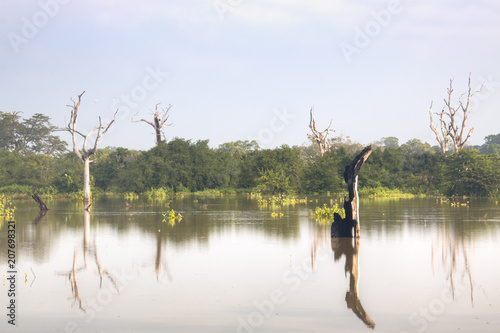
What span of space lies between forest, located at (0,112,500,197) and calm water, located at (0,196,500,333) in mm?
28036

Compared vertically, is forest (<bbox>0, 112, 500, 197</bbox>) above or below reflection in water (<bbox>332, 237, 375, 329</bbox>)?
above

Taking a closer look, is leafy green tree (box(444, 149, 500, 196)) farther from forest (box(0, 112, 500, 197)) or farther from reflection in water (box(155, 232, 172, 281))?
reflection in water (box(155, 232, 172, 281))

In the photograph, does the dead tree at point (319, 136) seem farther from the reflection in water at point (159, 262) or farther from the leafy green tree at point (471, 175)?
the reflection in water at point (159, 262)

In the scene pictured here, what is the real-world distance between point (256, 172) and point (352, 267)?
143 ft

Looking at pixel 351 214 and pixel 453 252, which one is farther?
pixel 351 214

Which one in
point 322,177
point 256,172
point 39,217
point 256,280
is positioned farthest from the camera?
point 256,172

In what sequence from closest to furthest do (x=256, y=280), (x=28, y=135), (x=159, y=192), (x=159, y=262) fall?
1. (x=256, y=280)
2. (x=159, y=262)
3. (x=159, y=192)
4. (x=28, y=135)

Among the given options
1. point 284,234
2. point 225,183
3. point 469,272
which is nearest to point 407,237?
point 284,234

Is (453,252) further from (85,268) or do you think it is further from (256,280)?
(85,268)

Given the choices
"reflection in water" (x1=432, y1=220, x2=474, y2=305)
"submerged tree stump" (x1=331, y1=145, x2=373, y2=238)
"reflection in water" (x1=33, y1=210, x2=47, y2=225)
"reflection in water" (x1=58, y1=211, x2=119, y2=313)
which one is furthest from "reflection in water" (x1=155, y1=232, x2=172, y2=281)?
"reflection in water" (x1=33, y1=210, x2=47, y2=225)

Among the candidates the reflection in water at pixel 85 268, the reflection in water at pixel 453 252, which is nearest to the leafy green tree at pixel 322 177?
the reflection in water at pixel 453 252

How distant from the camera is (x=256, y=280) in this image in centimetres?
1101

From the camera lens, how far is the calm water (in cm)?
816

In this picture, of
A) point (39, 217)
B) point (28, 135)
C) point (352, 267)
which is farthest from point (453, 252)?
point (28, 135)
